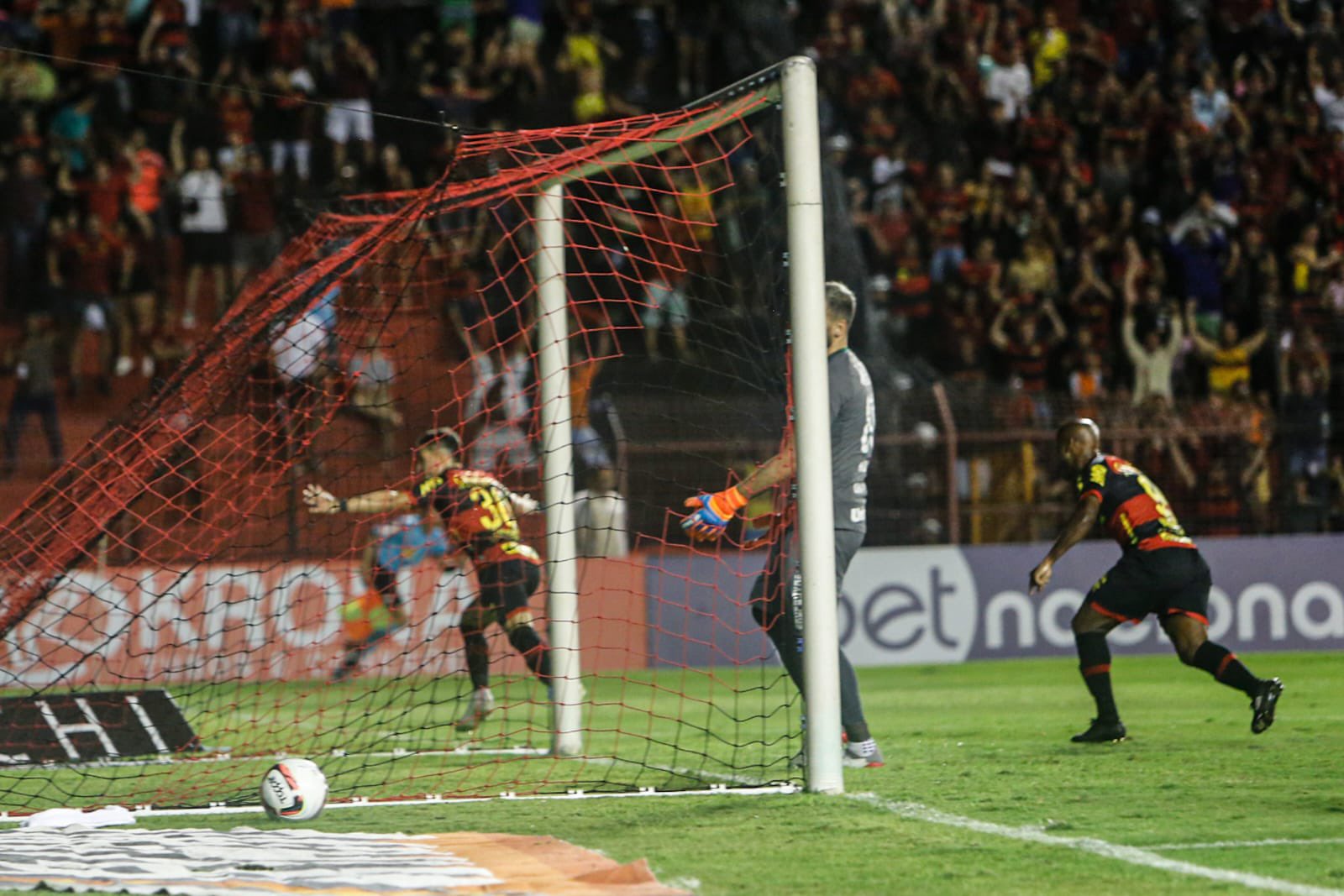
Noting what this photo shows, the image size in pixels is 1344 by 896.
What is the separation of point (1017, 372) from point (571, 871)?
13.7m

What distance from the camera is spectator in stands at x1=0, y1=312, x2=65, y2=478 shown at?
46.4ft

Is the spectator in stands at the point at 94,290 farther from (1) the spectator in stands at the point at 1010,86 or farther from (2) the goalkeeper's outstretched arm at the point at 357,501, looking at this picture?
(1) the spectator in stands at the point at 1010,86

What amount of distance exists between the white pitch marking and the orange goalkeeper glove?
2197mm

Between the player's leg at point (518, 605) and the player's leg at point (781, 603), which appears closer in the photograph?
the player's leg at point (781, 603)

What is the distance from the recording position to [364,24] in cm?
2053

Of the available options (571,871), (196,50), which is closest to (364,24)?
(196,50)

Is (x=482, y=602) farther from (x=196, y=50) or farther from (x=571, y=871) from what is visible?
(x=196, y=50)

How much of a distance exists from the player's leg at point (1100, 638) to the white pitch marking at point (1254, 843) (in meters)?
3.33

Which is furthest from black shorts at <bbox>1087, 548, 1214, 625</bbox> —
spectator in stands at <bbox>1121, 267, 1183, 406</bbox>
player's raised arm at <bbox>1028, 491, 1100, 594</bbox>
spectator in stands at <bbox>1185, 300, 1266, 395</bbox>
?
spectator in stands at <bbox>1121, 267, 1183, 406</bbox>

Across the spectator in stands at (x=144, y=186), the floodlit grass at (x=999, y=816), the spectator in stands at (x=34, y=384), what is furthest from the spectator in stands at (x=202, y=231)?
the floodlit grass at (x=999, y=816)

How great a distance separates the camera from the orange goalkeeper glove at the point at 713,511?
6941mm

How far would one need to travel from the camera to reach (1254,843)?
5508mm

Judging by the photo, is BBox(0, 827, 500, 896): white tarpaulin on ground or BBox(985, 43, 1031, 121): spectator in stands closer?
BBox(0, 827, 500, 896): white tarpaulin on ground

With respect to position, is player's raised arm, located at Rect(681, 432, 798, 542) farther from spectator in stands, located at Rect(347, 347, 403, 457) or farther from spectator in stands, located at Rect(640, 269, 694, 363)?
spectator in stands, located at Rect(640, 269, 694, 363)
